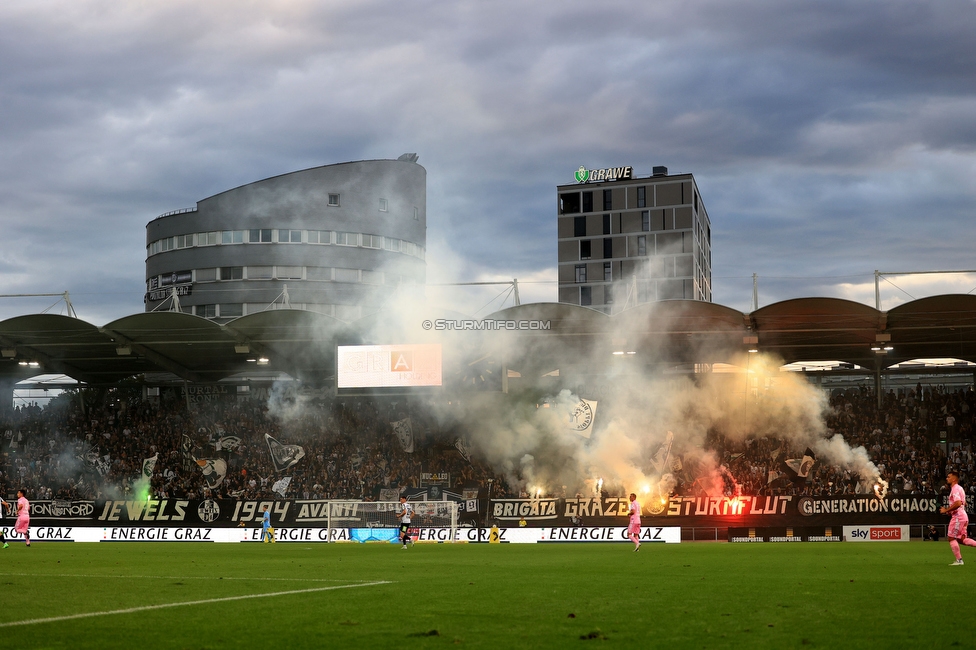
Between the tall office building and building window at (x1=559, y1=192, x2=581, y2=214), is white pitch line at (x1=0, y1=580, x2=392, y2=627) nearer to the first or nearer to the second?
the tall office building

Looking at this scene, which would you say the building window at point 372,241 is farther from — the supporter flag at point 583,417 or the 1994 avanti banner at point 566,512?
the 1994 avanti banner at point 566,512

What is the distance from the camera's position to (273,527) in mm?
39156

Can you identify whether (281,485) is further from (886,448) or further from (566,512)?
(886,448)

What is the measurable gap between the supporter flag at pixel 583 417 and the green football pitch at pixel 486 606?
27.0 metres

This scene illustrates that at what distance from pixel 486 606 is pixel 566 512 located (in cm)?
2762

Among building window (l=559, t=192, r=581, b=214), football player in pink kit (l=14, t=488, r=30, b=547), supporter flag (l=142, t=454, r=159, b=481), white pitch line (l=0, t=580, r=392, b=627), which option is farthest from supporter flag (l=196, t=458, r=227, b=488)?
building window (l=559, t=192, r=581, b=214)

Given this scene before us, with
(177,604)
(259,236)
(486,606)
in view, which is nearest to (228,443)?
(259,236)

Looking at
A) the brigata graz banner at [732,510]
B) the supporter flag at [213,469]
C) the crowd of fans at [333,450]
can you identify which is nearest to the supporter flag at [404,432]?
the crowd of fans at [333,450]

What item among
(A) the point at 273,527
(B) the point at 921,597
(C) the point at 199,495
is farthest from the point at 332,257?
(B) the point at 921,597

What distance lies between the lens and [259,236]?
7819 cm

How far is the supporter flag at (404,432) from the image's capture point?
4700 centimetres

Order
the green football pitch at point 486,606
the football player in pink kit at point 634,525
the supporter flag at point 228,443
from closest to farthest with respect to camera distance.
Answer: the green football pitch at point 486,606 → the football player in pink kit at point 634,525 → the supporter flag at point 228,443

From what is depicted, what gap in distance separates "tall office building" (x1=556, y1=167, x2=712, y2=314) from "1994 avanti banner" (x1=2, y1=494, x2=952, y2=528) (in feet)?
231

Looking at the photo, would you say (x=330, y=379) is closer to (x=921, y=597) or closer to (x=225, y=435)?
(x=225, y=435)
